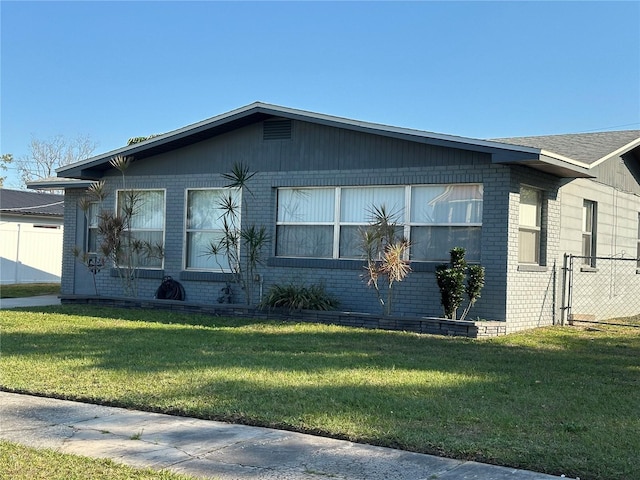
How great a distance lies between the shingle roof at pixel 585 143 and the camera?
15922 millimetres

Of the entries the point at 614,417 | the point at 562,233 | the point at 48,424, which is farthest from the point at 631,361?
the point at 48,424

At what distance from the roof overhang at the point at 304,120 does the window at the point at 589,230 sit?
2112 mm

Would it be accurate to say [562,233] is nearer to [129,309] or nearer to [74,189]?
[129,309]

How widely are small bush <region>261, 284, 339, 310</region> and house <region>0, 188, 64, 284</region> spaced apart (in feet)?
50.9

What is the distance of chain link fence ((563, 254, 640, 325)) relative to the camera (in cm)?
1580

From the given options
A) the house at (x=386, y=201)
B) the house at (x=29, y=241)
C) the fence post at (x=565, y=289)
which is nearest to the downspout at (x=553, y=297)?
the house at (x=386, y=201)

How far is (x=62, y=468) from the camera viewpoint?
5355 mm

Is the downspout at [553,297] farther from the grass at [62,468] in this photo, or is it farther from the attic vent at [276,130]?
the grass at [62,468]

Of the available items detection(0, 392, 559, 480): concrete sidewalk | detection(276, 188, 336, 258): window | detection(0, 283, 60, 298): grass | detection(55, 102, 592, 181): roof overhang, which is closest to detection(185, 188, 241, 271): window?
detection(276, 188, 336, 258): window

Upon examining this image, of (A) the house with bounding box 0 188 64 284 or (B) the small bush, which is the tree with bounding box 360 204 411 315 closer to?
(B) the small bush

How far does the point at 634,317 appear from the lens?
18.2m

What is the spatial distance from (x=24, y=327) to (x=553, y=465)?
33.5 ft

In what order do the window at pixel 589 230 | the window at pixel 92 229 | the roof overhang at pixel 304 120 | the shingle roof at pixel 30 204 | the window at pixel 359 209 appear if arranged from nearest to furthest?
the roof overhang at pixel 304 120 → the window at pixel 359 209 → the window at pixel 589 230 → the window at pixel 92 229 → the shingle roof at pixel 30 204

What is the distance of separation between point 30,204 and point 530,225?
69.1 ft
